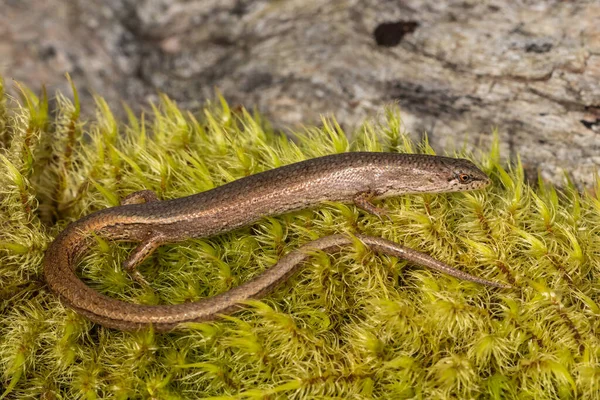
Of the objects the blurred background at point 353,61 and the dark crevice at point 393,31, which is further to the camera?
the dark crevice at point 393,31

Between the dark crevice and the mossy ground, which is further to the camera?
the dark crevice

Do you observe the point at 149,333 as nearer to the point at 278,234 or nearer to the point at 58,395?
the point at 58,395

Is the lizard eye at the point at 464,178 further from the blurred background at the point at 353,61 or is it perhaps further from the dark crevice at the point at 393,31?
the dark crevice at the point at 393,31

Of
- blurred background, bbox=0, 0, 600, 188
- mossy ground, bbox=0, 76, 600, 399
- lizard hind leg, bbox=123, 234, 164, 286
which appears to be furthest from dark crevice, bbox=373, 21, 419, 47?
lizard hind leg, bbox=123, 234, 164, 286

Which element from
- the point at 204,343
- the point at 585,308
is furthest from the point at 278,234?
the point at 585,308

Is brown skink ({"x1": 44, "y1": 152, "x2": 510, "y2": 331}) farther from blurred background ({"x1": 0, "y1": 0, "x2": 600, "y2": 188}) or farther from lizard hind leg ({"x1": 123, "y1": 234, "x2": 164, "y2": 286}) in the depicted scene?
blurred background ({"x1": 0, "y1": 0, "x2": 600, "y2": 188})

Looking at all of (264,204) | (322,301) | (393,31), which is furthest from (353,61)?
(322,301)

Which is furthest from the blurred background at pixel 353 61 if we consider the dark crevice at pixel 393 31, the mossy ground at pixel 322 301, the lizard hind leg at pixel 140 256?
the lizard hind leg at pixel 140 256
